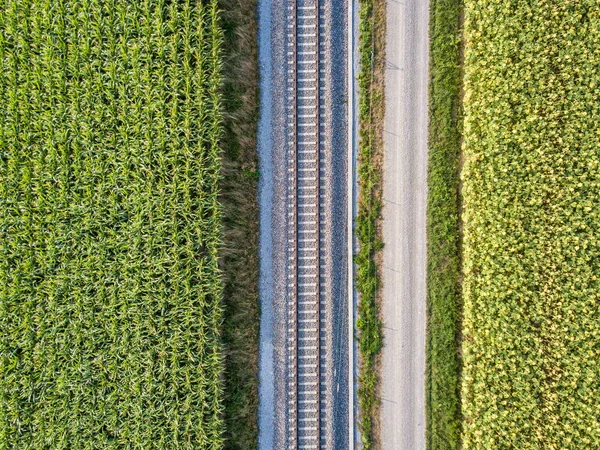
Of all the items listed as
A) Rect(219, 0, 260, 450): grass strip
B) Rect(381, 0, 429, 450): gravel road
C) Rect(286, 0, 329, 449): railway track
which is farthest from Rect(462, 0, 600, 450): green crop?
Rect(219, 0, 260, 450): grass strip

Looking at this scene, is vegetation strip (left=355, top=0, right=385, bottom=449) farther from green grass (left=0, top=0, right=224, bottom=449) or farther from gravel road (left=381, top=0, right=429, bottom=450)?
green grass (left=0, top=0, right=224, bottom=449)

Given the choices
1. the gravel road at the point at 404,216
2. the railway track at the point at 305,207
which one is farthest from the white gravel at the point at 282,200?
the gravel road at the point at 404,216

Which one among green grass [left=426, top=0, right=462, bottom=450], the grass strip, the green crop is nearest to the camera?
the green crop

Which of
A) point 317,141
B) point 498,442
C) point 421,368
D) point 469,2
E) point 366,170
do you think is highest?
point 469,2

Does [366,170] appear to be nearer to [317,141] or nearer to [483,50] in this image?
[317,141]

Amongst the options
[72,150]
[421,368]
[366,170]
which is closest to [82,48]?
[72,150]

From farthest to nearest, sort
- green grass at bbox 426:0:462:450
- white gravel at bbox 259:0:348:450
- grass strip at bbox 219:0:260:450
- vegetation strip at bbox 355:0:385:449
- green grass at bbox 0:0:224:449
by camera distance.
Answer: white gravel at bbox 259:0:348:450, vegetation strip at bbox 355:0:385:449, grass strip at bbox 219:0:260:450, green grass at bbox 426:0:462:450, green grass at bbox 0:0:224:449
